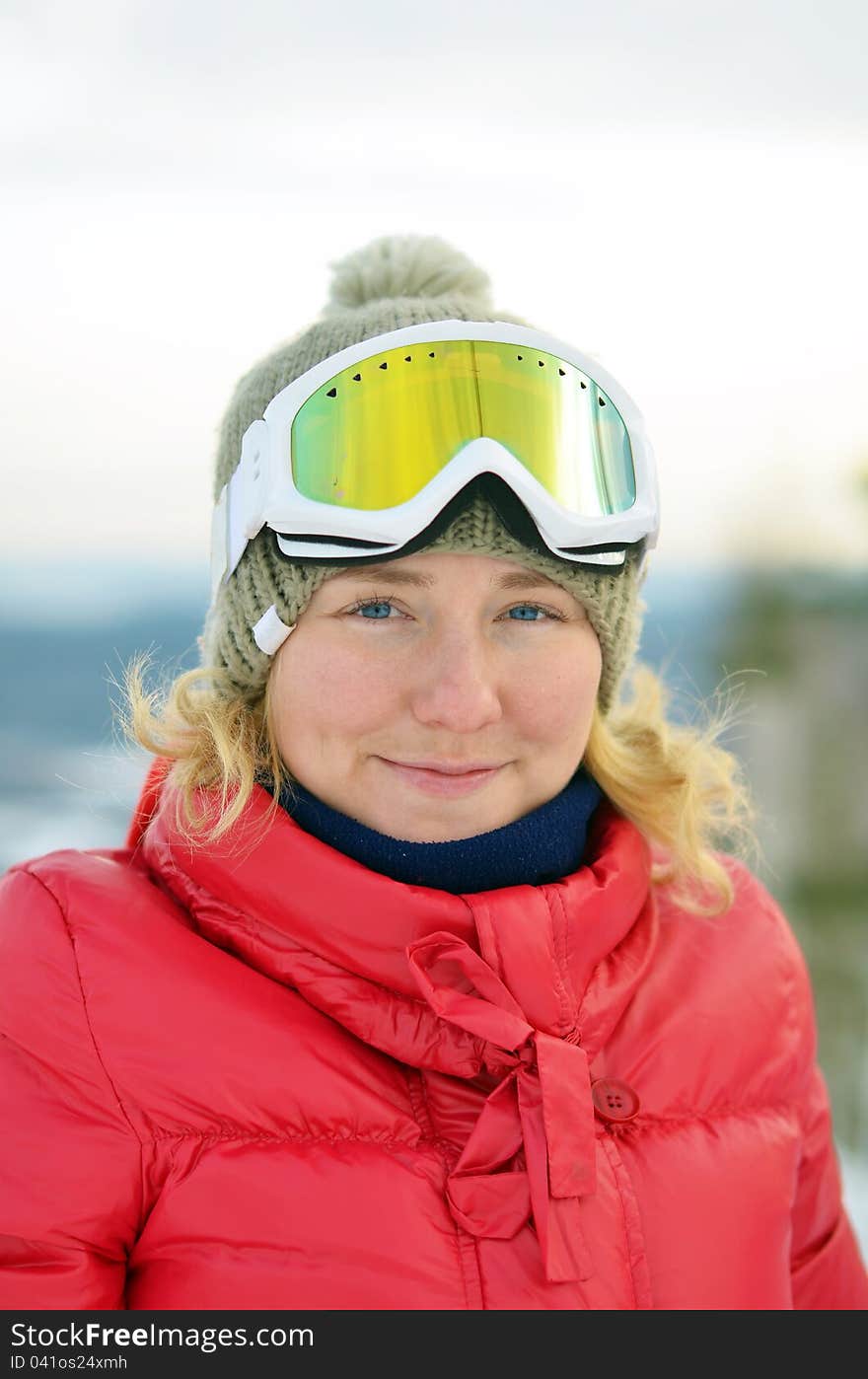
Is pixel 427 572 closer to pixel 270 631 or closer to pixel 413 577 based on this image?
pixel 413 577

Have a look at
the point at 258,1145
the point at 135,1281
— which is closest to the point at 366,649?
the point at 258,1145

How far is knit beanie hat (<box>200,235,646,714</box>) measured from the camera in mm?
1668

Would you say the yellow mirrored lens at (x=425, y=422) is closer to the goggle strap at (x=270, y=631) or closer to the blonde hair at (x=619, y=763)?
the goggle strap at (x=270, y=631)

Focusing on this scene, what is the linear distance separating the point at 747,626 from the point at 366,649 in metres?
5.17

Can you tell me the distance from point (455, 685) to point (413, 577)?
17cm

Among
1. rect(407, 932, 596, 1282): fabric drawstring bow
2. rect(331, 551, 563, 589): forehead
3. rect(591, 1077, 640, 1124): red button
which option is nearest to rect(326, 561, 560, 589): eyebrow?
rect(331, 551, 563, 589): forehead

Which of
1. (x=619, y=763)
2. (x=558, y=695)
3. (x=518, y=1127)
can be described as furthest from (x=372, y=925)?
(x=619, y=763)

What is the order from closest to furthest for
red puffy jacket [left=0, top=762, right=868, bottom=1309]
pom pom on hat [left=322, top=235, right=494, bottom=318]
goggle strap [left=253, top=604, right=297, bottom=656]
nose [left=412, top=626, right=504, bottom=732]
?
red puffy jacket [left=0, top=762, right=868, bottom=1309]
nose [left=412, top=626, right=504, bottom=732]
goggle strap [left=253, top=604, right=297, bottom=656]
pom pom on hat [left=322, top=235, right=494, bottom=318]

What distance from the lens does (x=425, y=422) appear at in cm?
168

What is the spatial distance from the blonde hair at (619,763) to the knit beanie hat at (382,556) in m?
0.07

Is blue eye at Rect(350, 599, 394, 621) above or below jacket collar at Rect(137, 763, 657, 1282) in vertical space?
above

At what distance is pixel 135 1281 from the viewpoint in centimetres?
149

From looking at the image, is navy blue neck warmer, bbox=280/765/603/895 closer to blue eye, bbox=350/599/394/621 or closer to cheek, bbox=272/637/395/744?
cheek, bbox=272/637/395/744

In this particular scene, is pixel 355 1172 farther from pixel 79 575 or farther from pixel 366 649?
pixel 79 575
